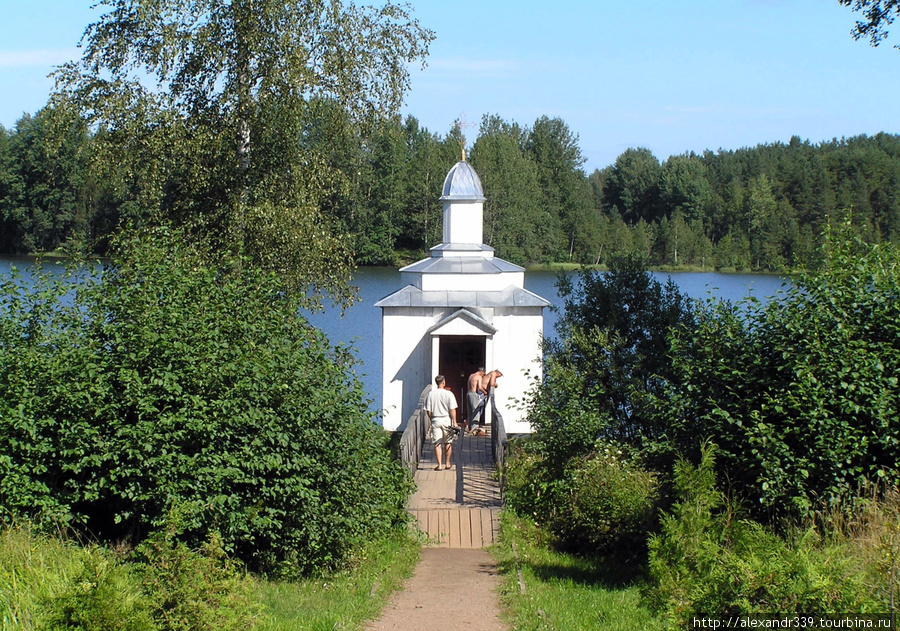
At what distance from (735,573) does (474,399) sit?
1181 cm

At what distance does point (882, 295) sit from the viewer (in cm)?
911

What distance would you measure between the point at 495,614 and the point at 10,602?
4.01m

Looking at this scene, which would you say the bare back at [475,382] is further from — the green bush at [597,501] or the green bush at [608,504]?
the green bush at [608,504]

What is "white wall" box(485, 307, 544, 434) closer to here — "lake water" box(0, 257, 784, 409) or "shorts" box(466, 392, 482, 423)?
"shorts" box(466, 392, 482, 423)

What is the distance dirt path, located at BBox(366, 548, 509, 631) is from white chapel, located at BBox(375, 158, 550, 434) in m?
8.08

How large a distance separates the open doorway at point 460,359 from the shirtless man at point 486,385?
5.42ft

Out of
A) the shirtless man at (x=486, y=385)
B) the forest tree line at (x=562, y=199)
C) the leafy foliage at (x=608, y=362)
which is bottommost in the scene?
the shirtless man at (x=486, y=385)

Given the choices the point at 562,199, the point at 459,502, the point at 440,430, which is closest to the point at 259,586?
the point at 459,502

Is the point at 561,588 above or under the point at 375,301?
under

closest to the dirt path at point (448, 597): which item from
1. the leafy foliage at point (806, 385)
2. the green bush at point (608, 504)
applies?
the green bush at point (608, 504)

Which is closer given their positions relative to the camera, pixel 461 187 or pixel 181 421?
pixel 181 421

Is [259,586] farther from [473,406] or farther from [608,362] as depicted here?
[473,406]

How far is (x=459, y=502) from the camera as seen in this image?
12.5 metres

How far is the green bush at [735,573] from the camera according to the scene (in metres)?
5.51
